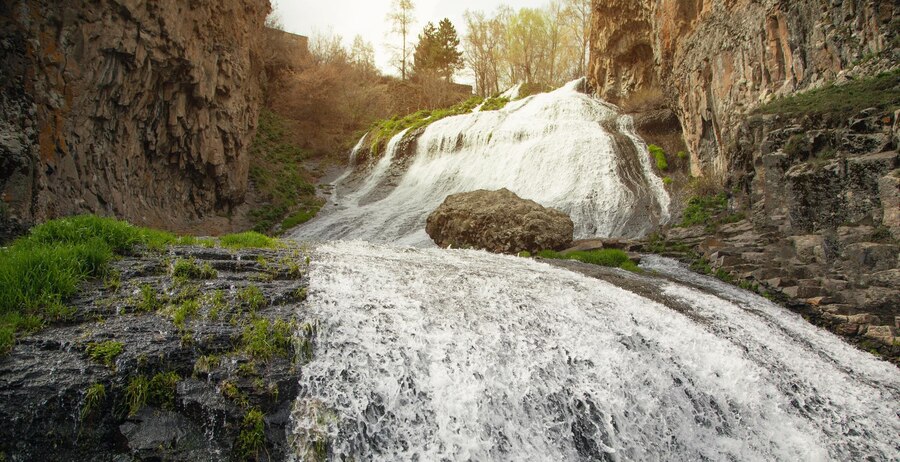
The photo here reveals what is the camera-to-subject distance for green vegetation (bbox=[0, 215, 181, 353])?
4.14 metres

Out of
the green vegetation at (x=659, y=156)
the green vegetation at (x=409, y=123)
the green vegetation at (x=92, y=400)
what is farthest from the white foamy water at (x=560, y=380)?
the green vegetation at (x=409, y=123)

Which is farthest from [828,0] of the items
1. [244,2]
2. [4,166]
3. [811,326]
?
[244,2]

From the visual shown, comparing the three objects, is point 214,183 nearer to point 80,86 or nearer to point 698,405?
point 80,86

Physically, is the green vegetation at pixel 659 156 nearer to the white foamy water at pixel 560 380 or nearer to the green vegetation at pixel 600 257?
the green vegetation at pixel 600 257

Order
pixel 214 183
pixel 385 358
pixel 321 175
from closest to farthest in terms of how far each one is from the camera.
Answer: pixel 385 358 → pixel 214 183 → pixel 321 175

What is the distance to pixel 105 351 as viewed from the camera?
3.87 meters

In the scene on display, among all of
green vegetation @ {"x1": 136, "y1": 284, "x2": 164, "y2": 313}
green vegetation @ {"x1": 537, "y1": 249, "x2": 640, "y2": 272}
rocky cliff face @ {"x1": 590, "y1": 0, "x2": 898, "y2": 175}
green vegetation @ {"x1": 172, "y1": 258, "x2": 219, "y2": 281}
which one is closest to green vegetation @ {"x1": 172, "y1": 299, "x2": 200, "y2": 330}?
green vegetation @ {"x1": 136, "y1": 284, "x2": 164, "y2": 313}

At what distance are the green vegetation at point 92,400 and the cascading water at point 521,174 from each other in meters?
11.6

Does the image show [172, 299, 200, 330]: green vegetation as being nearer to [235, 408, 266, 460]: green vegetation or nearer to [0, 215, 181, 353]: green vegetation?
[0, 215, 181, 353]: green vegetation

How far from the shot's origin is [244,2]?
18.4 m

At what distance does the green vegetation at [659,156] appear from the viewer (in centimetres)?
1745

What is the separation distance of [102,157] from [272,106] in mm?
17835

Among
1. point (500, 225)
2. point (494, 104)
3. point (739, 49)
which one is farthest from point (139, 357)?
point (494, 104)

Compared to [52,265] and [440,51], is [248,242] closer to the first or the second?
[52,265]
